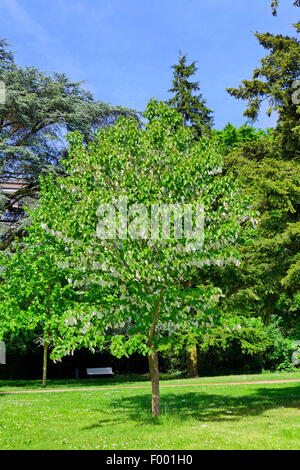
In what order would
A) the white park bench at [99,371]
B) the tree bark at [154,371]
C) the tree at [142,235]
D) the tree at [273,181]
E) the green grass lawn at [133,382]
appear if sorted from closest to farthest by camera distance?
the tree at [142,235]
the tree bark at [154,371]
the tree at [273,181]
the green grass lawn at [133,382]
the white park bench at [99,371]

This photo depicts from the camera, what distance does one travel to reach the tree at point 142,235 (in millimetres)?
9039

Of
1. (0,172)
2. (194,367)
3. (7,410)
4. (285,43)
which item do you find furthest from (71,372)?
(285,43)

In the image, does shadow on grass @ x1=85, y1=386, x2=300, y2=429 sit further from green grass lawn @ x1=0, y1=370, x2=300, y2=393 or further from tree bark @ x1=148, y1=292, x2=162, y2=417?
green grass lawn @ x1=0, y1=370, x2=300, y2=393

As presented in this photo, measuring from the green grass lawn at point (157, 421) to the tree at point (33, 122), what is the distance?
10.2 metres

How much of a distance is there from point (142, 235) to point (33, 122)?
16425 millimetres

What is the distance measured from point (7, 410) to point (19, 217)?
42.5 feet

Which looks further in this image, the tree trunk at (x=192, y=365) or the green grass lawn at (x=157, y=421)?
the tree trunk at (x=192, y=365)

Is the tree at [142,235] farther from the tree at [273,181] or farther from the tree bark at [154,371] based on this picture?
the tree at [273,181]

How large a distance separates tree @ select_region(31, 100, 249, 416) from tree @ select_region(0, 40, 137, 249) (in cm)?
1161

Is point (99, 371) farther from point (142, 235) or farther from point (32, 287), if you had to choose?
point (142, 235)

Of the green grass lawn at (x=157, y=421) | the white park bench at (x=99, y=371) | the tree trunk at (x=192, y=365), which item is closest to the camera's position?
the green grass lawn at (x=157, y=421)

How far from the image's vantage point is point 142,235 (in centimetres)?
896

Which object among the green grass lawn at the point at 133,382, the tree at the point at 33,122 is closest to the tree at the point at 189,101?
the tree at the point at 33,122

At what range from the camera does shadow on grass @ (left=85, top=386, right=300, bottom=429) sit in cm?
1034
